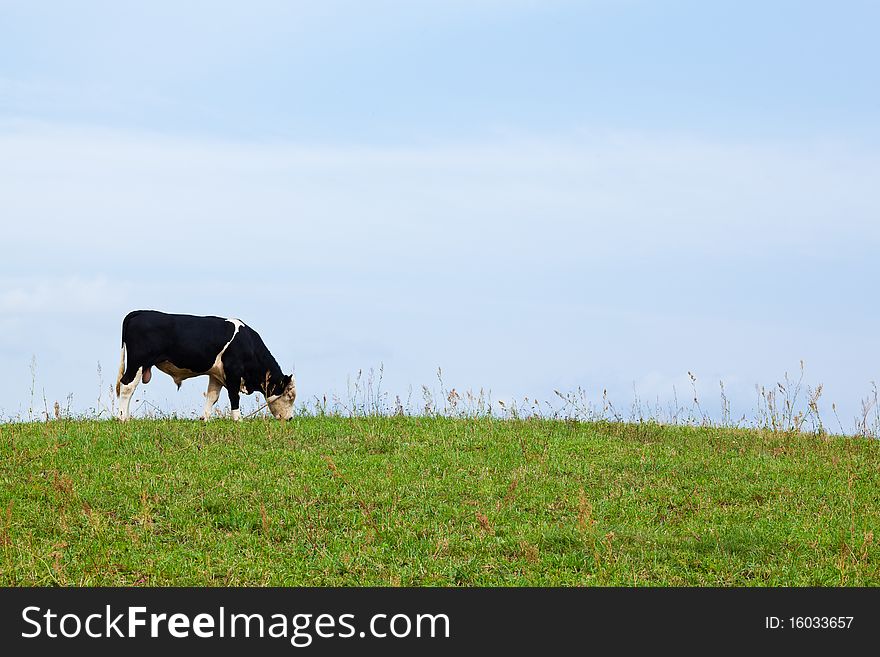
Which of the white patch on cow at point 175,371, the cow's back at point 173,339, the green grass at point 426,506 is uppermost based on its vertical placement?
the cow's back at point 173,339

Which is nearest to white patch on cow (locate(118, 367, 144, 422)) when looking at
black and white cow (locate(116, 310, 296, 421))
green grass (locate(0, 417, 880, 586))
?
black and white cow (locate(116, 310, 296, 421))

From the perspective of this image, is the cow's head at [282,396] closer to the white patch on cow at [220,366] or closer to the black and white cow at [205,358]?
the black and white cow at [205,358]

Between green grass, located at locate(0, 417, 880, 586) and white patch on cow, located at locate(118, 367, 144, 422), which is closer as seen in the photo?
green grass, located at locate(0, 417, 880, 586)

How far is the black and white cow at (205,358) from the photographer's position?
1755 centimetres

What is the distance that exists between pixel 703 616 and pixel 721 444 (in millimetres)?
8005

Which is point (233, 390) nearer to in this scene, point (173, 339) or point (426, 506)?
point (173, 339)

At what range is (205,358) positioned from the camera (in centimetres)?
1795

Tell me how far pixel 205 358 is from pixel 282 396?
5.38 feet

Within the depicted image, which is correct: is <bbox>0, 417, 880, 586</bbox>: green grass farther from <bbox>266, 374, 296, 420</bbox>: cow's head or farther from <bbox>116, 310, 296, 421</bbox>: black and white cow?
<bbox>266, 374, 296, 420</bbox>: cow's head

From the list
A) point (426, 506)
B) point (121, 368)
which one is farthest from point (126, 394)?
point (426, 506)

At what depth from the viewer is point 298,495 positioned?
478 inches

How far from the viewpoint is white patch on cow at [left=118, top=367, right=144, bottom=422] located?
17.4 meters

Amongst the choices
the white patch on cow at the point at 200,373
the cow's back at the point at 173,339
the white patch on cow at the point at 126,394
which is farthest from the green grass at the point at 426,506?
the white patch on cow at the point at 200,373

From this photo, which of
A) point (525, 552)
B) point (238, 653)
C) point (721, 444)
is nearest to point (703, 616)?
point (525, 552)
